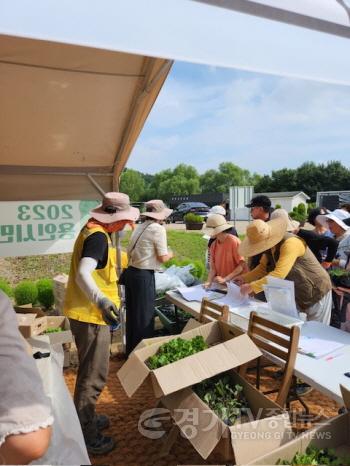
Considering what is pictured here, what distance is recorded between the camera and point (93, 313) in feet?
7.02

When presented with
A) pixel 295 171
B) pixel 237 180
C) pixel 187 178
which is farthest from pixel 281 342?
pixel 237 180

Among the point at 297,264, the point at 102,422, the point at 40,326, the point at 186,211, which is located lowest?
the point at 102,422

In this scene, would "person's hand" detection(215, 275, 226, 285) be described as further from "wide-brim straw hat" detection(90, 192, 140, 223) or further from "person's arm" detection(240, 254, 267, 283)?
"wide-brim straw hat" detection(90, 192, 140, 223)

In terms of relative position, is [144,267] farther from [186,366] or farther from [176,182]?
[176,182]

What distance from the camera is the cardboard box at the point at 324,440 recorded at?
130 centimetres

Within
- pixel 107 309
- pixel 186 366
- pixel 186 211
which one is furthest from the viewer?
pixel 186 211

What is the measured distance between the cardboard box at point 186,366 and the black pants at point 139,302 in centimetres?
138

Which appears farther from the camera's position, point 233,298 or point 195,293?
point 195,293

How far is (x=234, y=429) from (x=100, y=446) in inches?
49.1

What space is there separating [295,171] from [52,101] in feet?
186

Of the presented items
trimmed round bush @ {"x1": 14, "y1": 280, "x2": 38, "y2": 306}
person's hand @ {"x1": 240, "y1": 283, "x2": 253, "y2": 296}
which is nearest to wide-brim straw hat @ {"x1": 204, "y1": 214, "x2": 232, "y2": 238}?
person's hand @ {"x1": 240, "y1": 283, "x2": 253, "y2": 296}

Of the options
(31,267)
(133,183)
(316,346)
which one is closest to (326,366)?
(316,346)

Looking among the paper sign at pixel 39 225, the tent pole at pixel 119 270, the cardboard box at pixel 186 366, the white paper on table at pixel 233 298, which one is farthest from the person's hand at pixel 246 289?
the paper sign at pixel 39 225

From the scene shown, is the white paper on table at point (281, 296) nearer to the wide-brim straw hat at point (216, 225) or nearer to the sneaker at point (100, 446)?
the wide-brim straw hat at point (216, 225)
